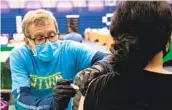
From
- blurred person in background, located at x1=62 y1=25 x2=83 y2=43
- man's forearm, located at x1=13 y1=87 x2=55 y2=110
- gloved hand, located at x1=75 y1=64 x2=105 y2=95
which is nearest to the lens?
gloved hand, located at x1=75 y1=64 x2=105 y2=95

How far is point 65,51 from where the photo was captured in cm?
146

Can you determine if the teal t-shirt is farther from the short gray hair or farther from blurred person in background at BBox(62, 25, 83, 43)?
blurred person in background at BBox(62, 25, 83, 43)

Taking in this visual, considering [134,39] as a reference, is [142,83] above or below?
below

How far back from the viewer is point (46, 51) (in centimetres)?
143

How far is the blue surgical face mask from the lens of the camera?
1.42m

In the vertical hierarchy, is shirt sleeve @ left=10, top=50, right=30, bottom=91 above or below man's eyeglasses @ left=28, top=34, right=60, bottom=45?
below

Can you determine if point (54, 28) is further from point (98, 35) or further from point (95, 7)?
point (95, 7)

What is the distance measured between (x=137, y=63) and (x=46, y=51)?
23.5 inches

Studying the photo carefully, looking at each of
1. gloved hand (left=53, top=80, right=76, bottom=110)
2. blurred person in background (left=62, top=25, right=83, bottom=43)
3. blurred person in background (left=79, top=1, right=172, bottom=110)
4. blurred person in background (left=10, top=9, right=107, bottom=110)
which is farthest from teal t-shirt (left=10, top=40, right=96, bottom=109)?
blurred person in background (left=62, top=25, right=83, bottom=43)

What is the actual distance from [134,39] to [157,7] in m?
0.11

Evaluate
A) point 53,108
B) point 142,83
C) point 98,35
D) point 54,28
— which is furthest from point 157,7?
point 98,35

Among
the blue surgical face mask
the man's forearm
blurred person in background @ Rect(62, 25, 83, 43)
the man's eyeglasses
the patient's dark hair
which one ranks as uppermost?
the patient's dark hair

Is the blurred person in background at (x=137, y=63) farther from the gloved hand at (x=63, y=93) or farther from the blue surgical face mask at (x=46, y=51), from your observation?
the blue surgical face mask at (x=46, y=51)

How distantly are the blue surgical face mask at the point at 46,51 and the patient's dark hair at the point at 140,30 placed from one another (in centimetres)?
53
